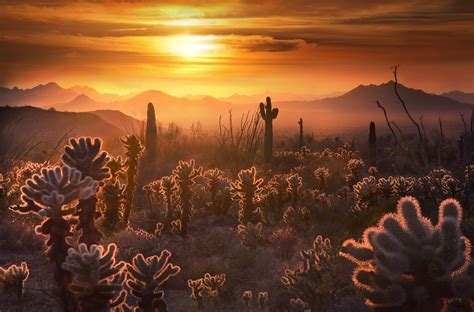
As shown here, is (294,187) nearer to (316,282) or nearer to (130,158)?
(130,158)

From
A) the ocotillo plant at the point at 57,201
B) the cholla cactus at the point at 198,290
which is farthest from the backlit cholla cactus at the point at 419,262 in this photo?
the cholla cactus at the point at 198,290

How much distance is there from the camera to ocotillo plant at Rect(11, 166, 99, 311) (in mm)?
5781

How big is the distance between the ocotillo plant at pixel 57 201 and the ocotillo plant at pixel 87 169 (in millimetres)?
929

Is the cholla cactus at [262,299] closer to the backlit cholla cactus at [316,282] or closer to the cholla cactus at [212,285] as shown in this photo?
the backlit cholla cactus at [316,282]

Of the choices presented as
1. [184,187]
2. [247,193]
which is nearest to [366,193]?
[247,193]

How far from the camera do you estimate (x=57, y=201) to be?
5727 millimetres

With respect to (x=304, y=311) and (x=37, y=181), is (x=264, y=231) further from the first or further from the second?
(x=37, y=181)

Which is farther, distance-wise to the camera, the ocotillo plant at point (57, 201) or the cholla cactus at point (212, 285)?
the cholla cactus at point (212, 285)

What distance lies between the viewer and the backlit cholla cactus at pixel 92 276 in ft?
17.0

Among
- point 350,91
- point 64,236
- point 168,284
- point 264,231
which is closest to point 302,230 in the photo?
point 264,231

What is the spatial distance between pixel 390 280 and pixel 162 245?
6413 mm

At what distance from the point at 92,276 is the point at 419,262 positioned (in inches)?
108

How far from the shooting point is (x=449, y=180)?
11.3m

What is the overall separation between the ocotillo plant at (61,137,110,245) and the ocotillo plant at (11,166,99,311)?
929mm
